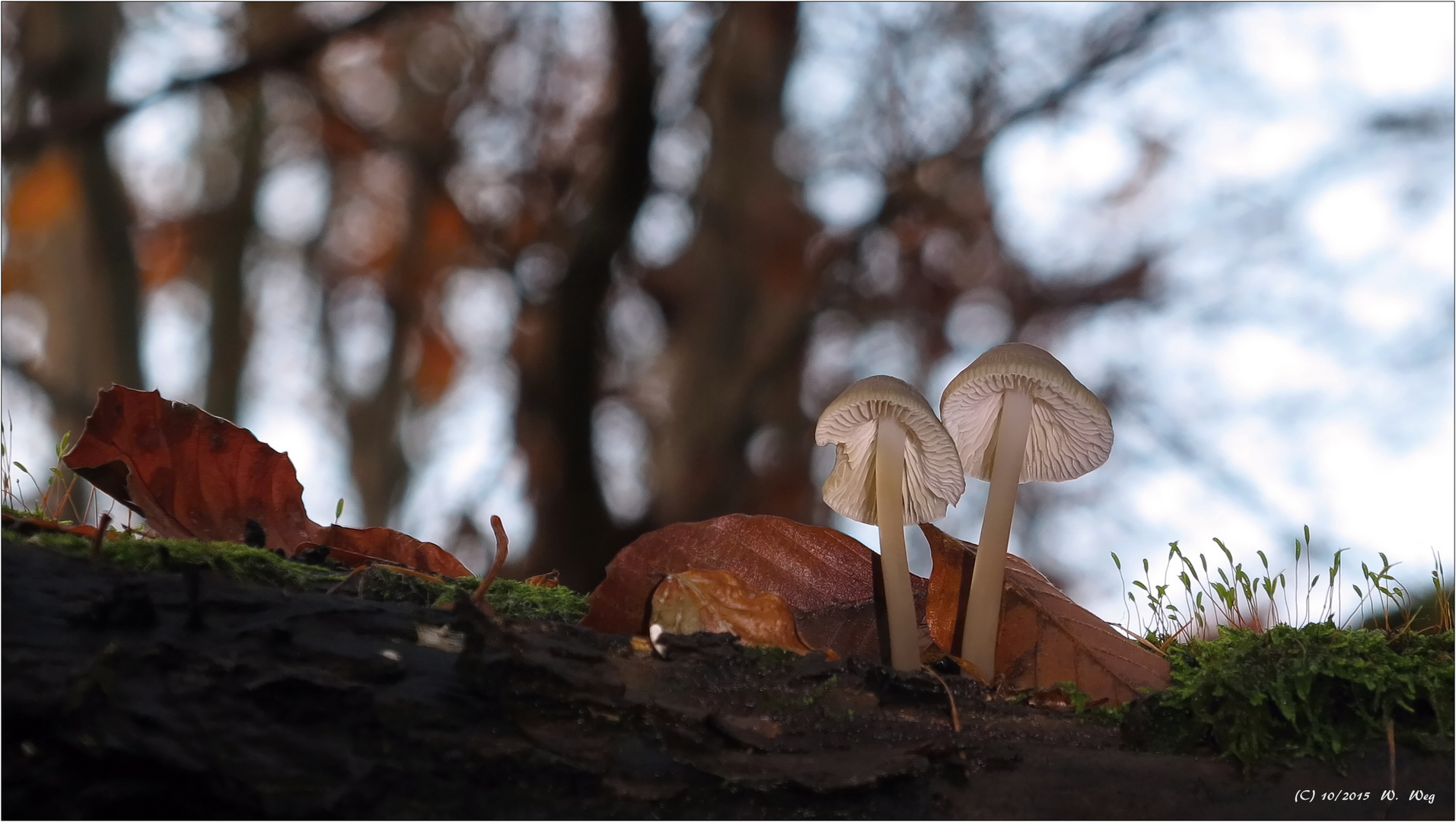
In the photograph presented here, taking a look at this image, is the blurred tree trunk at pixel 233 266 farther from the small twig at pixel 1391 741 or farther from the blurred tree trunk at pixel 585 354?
the small twig at pixel 1391 741

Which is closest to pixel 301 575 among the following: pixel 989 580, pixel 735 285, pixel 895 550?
pixel 895 550

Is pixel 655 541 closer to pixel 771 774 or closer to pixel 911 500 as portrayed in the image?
pixel 771 774

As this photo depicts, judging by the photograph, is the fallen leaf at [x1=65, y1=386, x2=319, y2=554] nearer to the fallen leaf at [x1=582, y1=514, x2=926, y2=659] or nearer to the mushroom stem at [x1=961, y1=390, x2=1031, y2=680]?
the fallen leaf at [x1=582, y1=514, x2=926, y2=659]

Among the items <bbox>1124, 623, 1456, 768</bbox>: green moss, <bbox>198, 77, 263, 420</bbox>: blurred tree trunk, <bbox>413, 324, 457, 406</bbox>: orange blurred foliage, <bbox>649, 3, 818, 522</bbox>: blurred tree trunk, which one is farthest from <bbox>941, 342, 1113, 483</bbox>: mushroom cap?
<bbox>413, 324, 457, 406</bbox>: orange blurred foliage

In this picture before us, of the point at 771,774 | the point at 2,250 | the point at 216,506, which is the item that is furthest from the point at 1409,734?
the point at 2,250

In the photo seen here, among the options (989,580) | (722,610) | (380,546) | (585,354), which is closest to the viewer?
(722,610)

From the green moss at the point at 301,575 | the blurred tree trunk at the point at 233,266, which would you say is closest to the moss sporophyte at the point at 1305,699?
the green moss at the point at 301,575

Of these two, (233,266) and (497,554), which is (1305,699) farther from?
(233,266)
